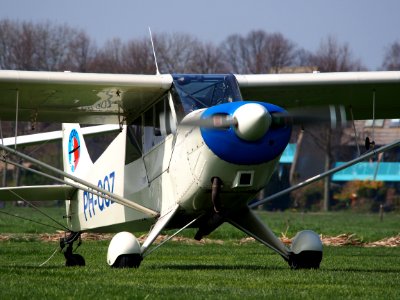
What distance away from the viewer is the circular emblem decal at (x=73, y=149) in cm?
1856

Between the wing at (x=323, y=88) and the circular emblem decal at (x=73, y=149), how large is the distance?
4138 mm

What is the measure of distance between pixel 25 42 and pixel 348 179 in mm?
26112

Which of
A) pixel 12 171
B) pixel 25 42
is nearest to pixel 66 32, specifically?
pixel 25 42

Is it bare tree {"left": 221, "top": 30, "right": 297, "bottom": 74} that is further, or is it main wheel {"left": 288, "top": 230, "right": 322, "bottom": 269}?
bare tree {"left": 221, "top": 30, "right": 297, "bottom": 74}

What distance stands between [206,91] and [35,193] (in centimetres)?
415

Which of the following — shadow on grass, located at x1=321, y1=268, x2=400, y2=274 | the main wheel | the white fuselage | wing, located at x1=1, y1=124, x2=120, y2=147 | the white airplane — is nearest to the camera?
the white airplane

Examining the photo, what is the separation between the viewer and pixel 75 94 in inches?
579

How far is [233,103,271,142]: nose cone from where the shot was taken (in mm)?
11906

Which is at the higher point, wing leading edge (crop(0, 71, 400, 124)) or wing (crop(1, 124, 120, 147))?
wing leading edge (crop(0, 71, 400, 124))

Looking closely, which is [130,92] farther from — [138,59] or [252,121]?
[138,59]

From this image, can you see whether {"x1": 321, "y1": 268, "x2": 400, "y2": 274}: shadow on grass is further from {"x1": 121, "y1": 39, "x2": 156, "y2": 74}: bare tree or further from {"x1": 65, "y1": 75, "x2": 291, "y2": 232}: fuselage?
{"x1": 121, "y1": 39, "x2": 156, "y2": 74}: bare tree

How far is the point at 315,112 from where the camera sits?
12766 millimetres

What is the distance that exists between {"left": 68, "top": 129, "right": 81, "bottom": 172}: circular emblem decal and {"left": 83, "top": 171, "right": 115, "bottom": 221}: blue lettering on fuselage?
1.32 metres

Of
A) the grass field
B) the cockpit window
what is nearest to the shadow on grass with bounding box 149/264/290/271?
the grass field
